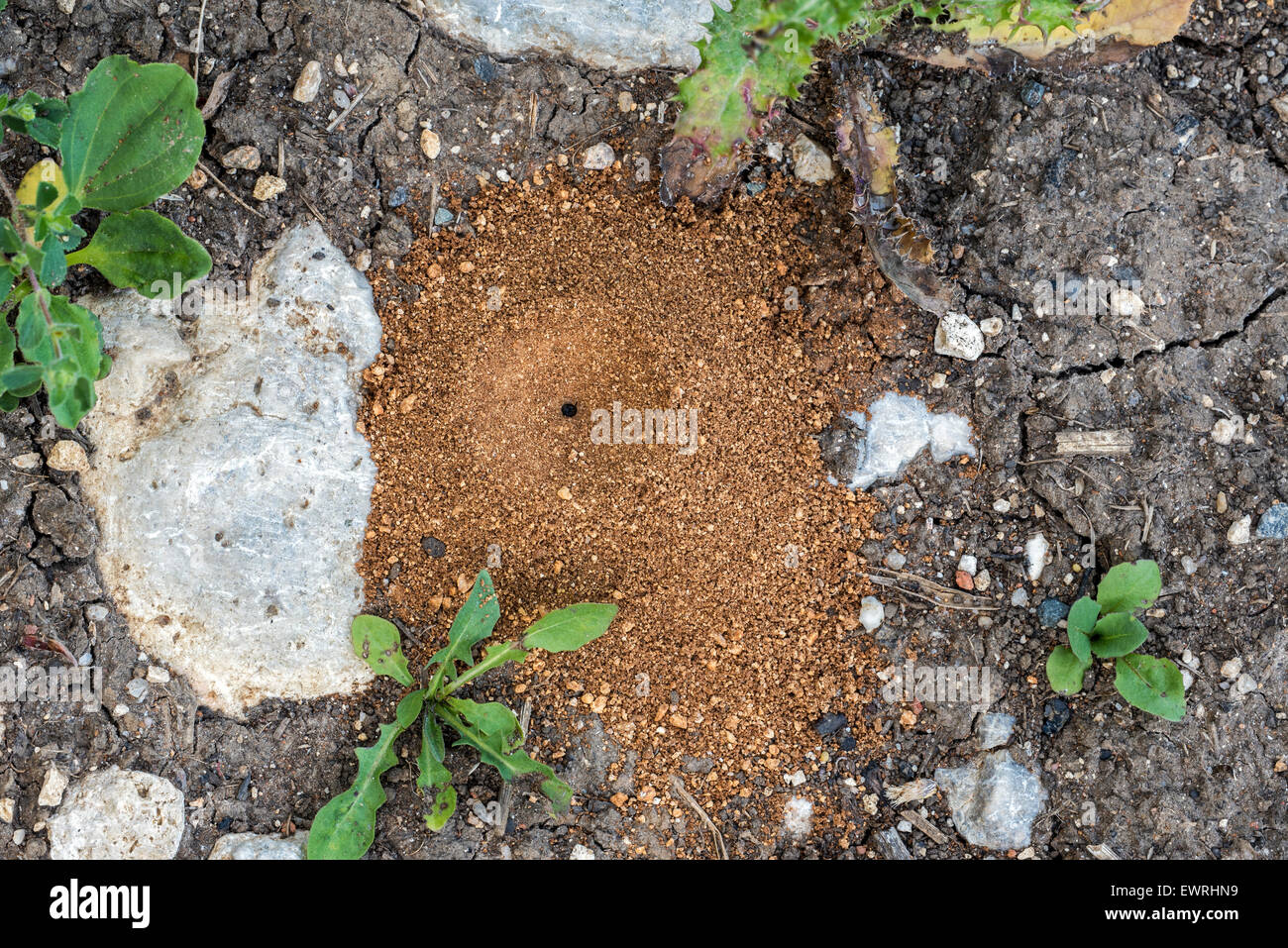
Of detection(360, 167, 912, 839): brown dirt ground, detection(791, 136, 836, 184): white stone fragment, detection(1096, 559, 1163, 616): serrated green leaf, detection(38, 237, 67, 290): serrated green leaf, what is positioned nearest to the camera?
detection(38, 237, 67, 290): serrated green leaf

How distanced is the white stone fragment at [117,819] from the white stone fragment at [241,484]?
0.31 m

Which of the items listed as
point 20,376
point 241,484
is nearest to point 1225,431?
point 241,484

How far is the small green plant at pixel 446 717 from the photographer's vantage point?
104 inches

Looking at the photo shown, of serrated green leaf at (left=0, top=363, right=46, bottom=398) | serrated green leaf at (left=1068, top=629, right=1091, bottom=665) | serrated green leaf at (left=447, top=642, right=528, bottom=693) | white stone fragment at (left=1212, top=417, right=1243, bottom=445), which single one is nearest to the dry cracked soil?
white stone fragment at (left=1212, top=417, right=1243, bottom=445)

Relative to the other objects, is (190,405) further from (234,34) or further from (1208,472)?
(1208,472)

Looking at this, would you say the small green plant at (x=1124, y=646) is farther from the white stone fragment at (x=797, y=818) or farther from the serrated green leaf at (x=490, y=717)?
the serrated green leaf at (x=490, y=717)

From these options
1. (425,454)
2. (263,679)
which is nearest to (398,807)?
(263,679)

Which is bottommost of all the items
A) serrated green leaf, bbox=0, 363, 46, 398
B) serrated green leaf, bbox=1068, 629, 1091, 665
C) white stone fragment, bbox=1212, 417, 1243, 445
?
serrated green leaf, bbox=1068, 629, 1091, 665

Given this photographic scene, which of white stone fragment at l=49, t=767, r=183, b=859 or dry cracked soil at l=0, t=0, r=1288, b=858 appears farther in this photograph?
dry cracked soil at l=0, t=0, r=1288, b=858

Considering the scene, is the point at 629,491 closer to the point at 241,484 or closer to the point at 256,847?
the point at 241,484

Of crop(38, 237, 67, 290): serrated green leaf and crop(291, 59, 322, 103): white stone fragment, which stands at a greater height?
crop(291, 59, 322, 103): white stone fragment

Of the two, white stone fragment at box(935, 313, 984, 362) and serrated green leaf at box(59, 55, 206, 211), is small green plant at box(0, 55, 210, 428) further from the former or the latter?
white stone fragment at box(935, 313, 984, 362)

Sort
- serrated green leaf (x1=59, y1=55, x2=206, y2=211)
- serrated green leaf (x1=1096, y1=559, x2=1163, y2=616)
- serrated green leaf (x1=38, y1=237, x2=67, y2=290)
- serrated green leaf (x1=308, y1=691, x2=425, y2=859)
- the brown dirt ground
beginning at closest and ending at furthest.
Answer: serrated green leaf (x1=38, y1=237, x2=67, y2=290)
serrated green leaf (x1=59, y1=55, x2=206, y2=211)
serrated green leaf (x1=308, y1=691, x2=425, y2=859)
serrated green leaf (x1=1096, y1=559, x2=1163, y2=616)
the brown dirt ground

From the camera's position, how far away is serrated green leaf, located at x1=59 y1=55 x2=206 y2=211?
2.51m
